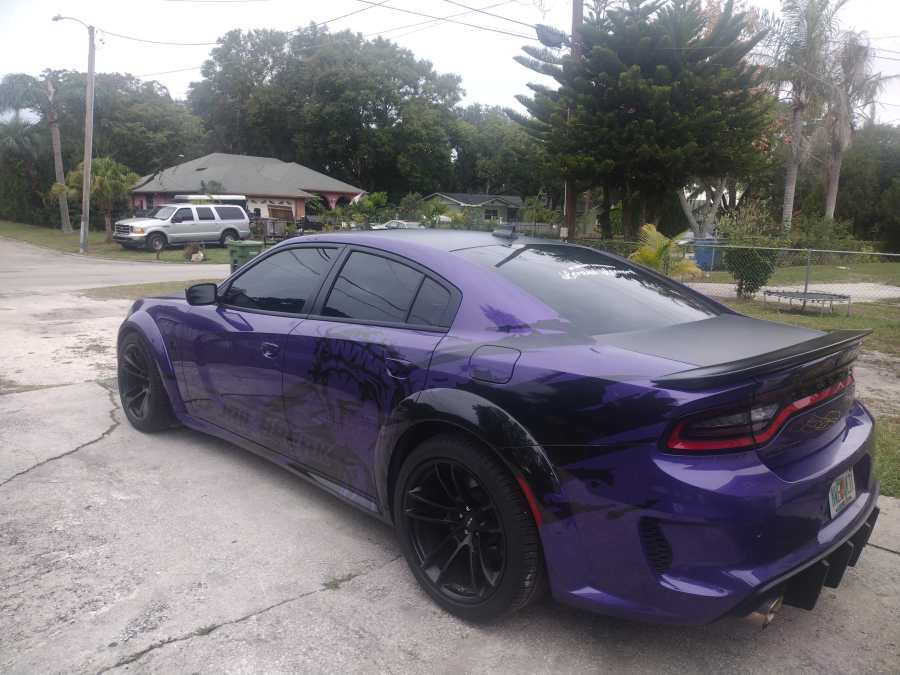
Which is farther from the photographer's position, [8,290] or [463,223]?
[463,223]

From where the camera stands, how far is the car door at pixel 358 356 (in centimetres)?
295

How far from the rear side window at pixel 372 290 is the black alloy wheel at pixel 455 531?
2.44ft

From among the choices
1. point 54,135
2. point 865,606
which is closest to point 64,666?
point 865,606

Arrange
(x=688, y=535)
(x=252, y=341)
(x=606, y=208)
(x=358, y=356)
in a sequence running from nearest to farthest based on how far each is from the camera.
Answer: (x=688, y=535), (x=358, y=356), (x=252, y=341), (x=606, y=208)

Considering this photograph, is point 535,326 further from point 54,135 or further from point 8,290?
point 54,135

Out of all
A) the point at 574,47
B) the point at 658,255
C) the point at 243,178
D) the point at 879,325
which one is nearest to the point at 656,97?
the point at 574,47

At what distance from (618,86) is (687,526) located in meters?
19.2

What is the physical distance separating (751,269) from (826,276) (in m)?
7.85

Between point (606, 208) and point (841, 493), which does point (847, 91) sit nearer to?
point (606, 208)

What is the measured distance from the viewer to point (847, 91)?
101ft

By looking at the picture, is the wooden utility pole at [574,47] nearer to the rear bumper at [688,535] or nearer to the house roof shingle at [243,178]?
the rear bumper at [688,535]

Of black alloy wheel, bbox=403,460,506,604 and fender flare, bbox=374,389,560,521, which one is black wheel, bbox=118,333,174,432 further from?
black alloy wheel, bbox=403,460,506,604

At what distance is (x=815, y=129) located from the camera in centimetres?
3175

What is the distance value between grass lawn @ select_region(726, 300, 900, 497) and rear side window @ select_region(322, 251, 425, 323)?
124 inches
